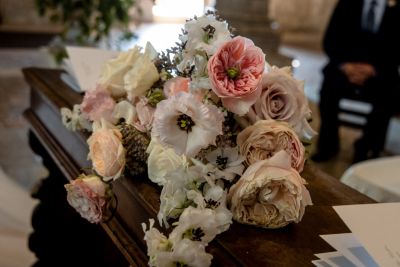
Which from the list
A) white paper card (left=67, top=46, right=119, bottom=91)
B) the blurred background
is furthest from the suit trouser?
white paper card (left=67, top=46, right=119, bottom=91)

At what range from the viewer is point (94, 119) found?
1.19m

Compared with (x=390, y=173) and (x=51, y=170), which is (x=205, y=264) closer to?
(x=390, y=173)

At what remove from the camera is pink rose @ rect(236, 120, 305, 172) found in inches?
37.2

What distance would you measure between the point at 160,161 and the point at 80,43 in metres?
3.44

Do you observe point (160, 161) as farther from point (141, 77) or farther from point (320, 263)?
point (320, 263)

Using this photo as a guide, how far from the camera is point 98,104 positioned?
1207mm

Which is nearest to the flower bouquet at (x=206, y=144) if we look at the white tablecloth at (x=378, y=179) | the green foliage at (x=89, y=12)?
the white tablecloth at (x=378, y=179)

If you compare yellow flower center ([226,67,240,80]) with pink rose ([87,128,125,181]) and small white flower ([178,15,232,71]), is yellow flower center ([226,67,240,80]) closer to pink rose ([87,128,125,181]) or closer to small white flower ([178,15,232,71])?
small white flower ([178,15,232,71])

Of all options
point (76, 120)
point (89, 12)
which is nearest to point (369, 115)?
point (89, 12)

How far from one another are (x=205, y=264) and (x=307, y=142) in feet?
1.41

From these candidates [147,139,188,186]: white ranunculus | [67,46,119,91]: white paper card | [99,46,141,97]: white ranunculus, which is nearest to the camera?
[147,139,188,186]: white ranunculus

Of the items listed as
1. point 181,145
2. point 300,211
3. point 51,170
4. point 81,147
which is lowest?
point 51,170

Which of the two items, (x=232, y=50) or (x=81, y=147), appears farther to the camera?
Answer: (x=81, y=147)

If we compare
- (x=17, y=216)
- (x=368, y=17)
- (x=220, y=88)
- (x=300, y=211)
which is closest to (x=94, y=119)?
(x=220, y=88)
